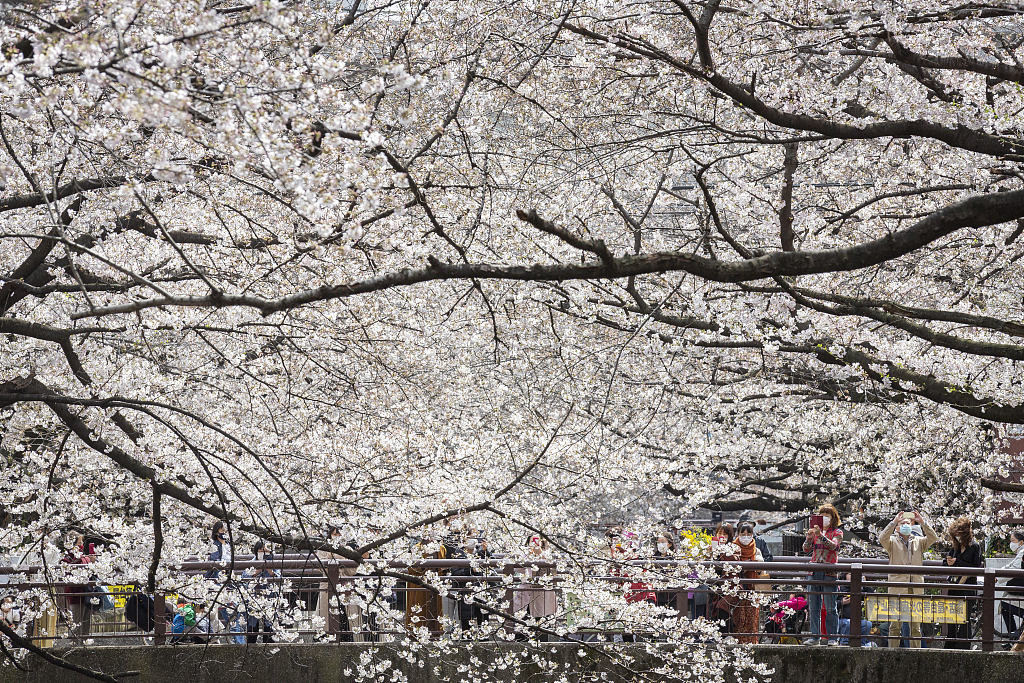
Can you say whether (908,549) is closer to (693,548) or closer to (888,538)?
(888,538)

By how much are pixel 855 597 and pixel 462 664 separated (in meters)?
4.56

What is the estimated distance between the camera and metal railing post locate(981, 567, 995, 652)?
10.5m

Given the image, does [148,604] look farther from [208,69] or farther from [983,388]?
[983,388]

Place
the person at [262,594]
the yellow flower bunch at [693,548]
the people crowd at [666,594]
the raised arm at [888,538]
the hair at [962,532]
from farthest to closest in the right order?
the raised arm at [888,538], the hair at [962,532], the people crowd at [666,594], the yellow flower bunch at [693,548], the person at [262,594]

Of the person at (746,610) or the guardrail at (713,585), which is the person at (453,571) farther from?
the person at (746,610)

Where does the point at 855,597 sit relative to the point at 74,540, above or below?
below

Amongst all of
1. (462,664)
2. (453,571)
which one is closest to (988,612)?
(462,664)

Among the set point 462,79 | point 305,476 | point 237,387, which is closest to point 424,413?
point 305,476

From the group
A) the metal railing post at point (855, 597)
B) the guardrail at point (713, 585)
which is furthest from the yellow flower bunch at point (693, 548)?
the metal railing post at point (855, 597)

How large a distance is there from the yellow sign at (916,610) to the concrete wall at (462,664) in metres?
0.37

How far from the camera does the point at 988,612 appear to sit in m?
10.8

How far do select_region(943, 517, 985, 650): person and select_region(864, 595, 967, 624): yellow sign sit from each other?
167 millimetres

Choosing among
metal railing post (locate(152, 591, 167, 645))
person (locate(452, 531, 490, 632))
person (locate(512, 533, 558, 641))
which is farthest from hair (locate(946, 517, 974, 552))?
metal railing post (locate(152, 591, 167, 645))

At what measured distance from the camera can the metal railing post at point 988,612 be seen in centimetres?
1051
